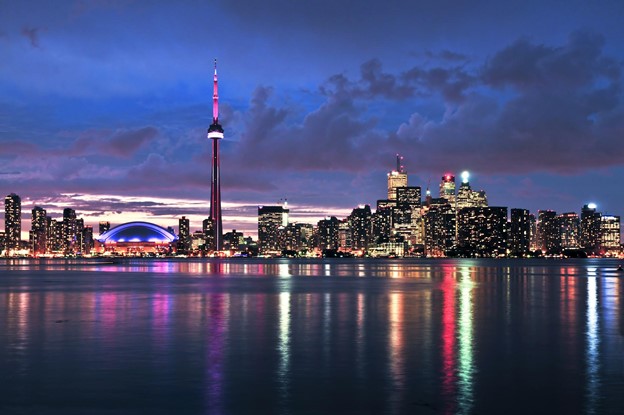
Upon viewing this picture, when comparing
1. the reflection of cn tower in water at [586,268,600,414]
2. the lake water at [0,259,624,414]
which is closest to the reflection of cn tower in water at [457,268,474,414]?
the lake water at [0,259,624,414]

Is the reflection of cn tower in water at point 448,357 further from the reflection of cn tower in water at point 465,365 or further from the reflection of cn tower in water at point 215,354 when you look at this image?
the reflection of cn tower in water at point 215,354

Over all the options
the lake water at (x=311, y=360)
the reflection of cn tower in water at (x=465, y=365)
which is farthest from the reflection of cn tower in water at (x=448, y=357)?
the reflection of cn tower in water at (x=465, y=365)

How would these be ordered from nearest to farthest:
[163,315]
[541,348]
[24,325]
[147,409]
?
[147,409], [541,348], [24,325], [163,315]

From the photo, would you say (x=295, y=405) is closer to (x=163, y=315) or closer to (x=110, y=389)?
(x=110, y=389)

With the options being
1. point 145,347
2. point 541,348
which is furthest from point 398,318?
point 145,347

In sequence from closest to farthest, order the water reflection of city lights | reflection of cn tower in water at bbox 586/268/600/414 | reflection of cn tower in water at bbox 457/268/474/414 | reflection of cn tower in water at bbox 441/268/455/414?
reflection of cn tower in water at bbox 457/268/474/414, reflection of cn tower in water at bbox 586/268/600/414, reflection of cn tower in water at bbox 441/268/455/414, the water reflection of city lights

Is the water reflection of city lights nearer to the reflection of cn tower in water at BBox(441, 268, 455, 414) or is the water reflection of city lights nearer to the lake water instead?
the lake water

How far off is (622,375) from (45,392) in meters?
16.6

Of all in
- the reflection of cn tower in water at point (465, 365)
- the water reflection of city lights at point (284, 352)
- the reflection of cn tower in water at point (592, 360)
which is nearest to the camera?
the reflection of cn tower in water at point (465, 365)

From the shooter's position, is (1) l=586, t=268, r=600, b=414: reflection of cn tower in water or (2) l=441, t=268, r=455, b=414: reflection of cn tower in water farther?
(2) l=441, t=268, r=455, b=414: reflection of cn tower in water

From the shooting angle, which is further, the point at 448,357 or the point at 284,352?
the point at 284,352

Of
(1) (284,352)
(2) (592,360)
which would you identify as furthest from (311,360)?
(2) (592,360)

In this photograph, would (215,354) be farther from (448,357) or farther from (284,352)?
(448,357)

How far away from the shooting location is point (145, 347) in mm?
29156
